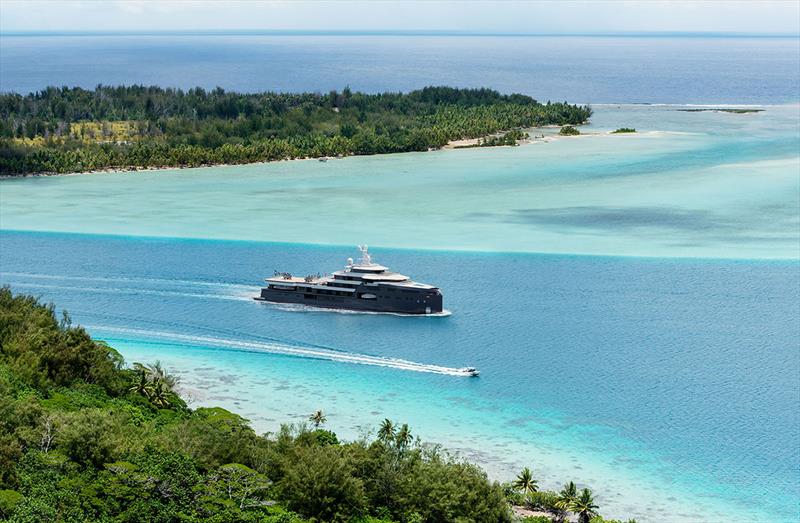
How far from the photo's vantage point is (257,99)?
122500 millimetres

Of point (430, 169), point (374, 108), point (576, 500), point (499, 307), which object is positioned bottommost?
point (576, 500)

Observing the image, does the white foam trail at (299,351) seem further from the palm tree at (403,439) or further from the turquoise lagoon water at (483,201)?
the turquoise lagoon water at (483,201)

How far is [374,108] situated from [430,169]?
3157 cm

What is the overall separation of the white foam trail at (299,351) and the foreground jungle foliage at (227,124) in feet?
158

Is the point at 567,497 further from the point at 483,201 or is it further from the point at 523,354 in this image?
the point at 483,201

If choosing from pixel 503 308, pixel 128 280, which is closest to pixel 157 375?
pixel 128 280

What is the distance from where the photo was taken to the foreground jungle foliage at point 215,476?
25953 mm

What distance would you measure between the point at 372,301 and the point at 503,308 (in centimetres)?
572

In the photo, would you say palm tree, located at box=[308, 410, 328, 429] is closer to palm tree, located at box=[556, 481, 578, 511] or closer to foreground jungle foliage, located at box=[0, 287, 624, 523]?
foreground jungle foliage, located at box=[0, 287, 624, 523]

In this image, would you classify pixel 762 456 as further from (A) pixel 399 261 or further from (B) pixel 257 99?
(B) pixel 257 99

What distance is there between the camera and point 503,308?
161ft

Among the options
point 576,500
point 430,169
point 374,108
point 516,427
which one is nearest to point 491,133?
point 374,108

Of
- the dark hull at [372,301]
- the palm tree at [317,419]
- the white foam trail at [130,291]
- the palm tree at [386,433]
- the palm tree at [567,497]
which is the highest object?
the dark hull at [372,301]

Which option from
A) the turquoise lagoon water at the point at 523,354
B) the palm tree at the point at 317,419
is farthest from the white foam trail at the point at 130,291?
the palm tree at the point at 317,419
